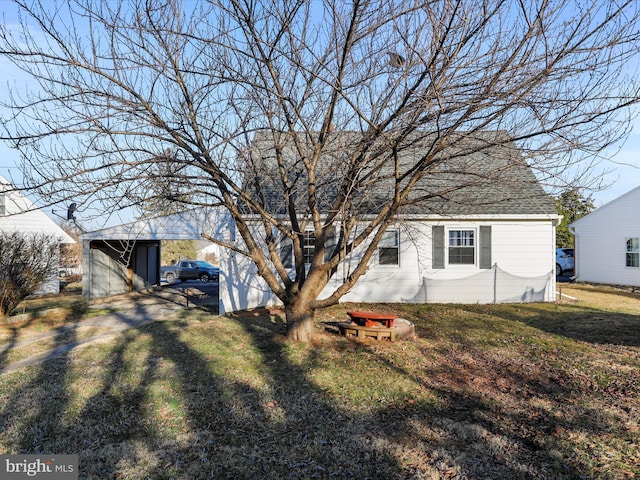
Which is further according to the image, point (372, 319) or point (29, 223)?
point (29, 223)

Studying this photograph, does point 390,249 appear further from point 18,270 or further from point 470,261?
point 18,270

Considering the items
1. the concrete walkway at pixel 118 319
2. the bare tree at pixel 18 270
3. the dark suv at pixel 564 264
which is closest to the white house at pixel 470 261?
the bare tree at pixel 18 270

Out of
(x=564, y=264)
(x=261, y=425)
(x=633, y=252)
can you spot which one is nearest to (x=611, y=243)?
(x=633, y=252)

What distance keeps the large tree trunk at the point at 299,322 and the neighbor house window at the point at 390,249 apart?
19.8ft

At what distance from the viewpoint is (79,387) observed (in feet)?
18.2

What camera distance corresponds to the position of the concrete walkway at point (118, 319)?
7.34 metres

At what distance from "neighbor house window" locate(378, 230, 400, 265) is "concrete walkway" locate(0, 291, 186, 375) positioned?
6393mm

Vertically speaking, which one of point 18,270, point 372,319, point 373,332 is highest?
point 18,270

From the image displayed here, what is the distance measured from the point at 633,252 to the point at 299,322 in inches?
654

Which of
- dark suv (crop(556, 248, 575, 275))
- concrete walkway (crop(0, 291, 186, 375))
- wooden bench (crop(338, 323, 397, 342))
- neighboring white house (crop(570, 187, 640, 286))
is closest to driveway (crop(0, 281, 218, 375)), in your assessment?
concrete walkway (crop(0, 291, 186, 375))

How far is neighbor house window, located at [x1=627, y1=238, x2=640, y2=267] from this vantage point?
56.6ft

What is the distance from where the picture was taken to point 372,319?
7922mm

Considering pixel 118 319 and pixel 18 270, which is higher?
pixel 18 270

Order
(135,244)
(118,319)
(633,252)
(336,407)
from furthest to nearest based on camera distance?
(633,252), (135,244), (118,319), (336,407)
